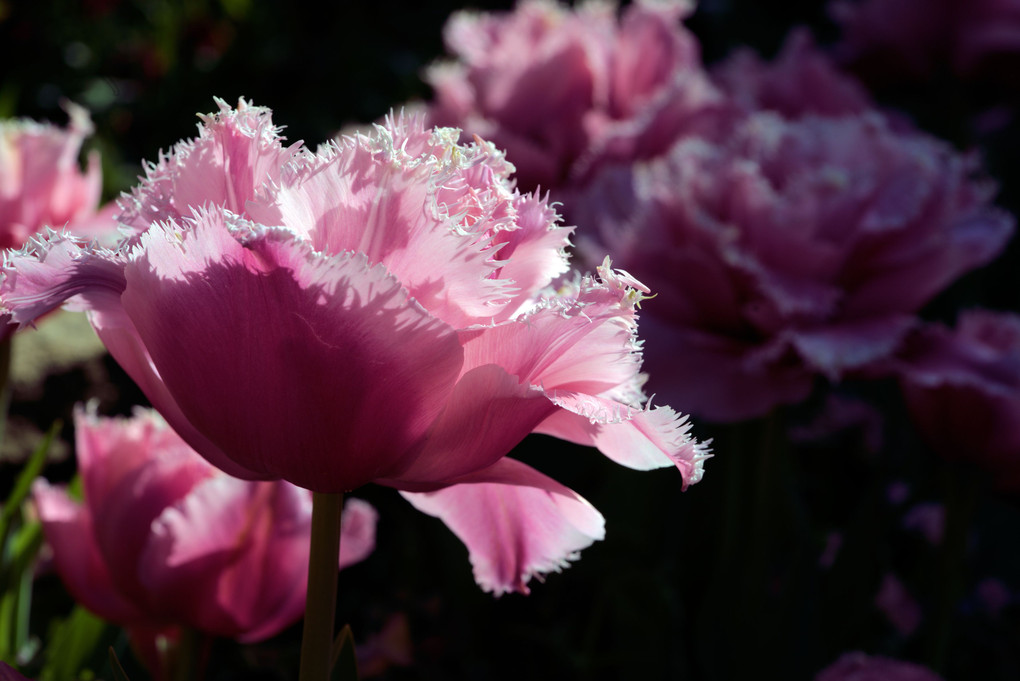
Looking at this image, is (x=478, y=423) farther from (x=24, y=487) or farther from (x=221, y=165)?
(x=24, y=487)

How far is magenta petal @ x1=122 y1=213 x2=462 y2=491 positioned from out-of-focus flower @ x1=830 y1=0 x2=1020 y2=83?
1.15 meters

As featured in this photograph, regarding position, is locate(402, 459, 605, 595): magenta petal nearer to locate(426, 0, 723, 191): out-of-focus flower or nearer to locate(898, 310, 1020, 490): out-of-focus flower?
locate(898, 310, 1020, 490): out-of-focus flower

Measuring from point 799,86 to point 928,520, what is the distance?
46 centimetres

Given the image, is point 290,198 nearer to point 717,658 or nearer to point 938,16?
point 717,658

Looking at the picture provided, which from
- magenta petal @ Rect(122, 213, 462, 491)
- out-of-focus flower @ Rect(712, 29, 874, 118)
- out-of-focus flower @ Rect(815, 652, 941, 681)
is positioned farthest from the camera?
out-of-focus flower @ Rect(712, 29, 874, 118)

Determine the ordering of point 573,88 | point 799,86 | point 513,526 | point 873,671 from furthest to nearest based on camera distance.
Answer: point 799,86 → point 573,88 → point 873,671 → point 513,526

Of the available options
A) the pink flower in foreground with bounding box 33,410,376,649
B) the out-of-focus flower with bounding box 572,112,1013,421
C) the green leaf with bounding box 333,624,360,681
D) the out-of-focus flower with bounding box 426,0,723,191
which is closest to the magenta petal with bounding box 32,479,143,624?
the pink flower in foreground with bounding box 33,410,376,649

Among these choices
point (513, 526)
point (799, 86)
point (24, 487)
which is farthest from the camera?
point (799, 86)

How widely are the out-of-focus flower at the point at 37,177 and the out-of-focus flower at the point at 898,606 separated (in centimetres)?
63

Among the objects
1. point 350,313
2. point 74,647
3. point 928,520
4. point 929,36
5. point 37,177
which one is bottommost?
point 74,647

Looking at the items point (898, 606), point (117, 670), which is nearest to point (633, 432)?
point (117, 670)

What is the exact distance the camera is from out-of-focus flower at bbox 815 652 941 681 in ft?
1.56

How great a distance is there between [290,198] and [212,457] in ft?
0.28

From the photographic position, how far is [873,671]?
0.48 m
